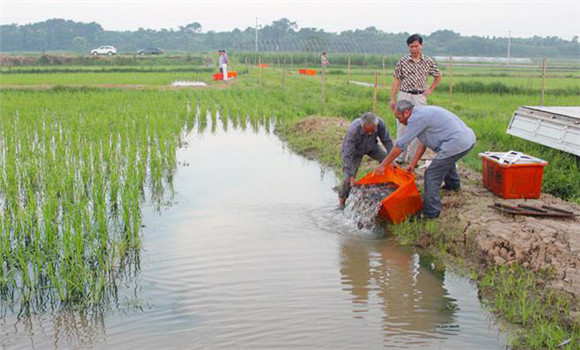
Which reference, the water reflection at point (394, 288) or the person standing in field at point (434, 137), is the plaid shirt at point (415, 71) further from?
the water reflection at point (394, 288)

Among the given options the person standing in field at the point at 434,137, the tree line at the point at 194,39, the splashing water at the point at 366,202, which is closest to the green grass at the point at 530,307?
the person standing in field at the point at 434,137

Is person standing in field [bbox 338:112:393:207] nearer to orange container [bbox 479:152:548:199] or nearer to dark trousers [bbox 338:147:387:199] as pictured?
dark trousers [bbox 338:147:387:199]

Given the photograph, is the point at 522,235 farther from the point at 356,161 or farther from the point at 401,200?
the point at 356,161

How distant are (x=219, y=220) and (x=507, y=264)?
2.81 metres

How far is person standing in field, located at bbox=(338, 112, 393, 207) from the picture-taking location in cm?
550

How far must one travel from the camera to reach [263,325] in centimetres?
370

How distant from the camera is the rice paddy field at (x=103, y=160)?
4.22 metres

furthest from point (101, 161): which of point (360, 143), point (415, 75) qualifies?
point (415, 75)

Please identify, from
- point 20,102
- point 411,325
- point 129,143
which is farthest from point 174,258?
point 20,102

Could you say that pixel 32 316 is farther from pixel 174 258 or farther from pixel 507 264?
pixel 507 264

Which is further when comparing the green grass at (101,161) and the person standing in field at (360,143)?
the person standing in field at (360,143)

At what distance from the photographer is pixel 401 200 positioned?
537 cm

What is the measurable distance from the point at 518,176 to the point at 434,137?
890 mm

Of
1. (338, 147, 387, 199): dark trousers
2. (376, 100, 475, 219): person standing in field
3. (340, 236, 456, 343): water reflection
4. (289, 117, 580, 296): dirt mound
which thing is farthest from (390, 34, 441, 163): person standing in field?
(340, 236, 456, 343): water reflection
